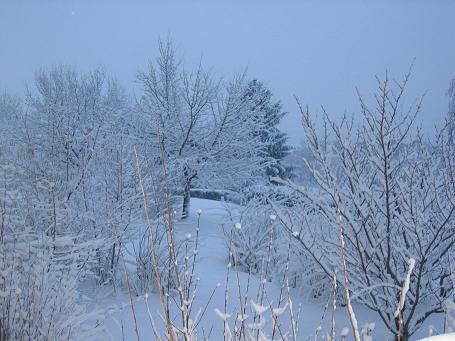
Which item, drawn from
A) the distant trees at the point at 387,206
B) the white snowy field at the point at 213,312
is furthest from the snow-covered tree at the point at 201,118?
the distant trees at the point at 387,206

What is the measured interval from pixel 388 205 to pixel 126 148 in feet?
15.2

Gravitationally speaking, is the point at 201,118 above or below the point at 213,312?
above

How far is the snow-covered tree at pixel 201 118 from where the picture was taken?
15094mm

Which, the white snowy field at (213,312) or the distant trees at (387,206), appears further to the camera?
the white snowy field at (213,312)

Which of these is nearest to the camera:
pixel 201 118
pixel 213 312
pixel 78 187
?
pixel 213 312

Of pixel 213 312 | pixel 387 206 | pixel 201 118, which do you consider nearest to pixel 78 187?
pixel 213 312

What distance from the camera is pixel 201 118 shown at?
1560 centimetres

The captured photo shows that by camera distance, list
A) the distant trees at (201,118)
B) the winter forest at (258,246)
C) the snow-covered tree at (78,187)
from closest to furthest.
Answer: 1. the winter forest at (258,246)
2. the snow-covered tree at (78,187)
3. the distant trees at (201,118)

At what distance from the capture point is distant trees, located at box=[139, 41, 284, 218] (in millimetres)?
15094

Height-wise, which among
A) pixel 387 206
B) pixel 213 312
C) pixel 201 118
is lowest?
pixel 213 312

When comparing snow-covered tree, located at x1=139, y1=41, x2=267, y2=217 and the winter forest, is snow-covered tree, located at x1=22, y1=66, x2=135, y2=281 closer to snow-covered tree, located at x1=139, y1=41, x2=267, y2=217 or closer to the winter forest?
the winter forest

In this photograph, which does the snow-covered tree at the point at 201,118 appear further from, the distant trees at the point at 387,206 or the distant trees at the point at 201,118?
the distant trees at the point at 387,206

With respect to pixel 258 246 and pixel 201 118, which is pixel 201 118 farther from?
pixel 258 246

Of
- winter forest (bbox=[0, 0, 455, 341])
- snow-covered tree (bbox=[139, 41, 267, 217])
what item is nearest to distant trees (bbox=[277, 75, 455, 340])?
winter forest (bbox=[0, 0, 455, 341])
